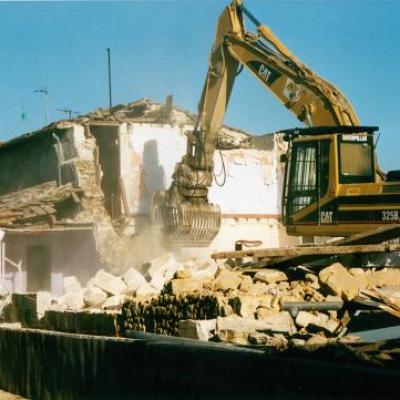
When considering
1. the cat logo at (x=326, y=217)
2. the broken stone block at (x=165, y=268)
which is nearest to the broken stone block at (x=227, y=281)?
the cat logo at (x=326, y=217)

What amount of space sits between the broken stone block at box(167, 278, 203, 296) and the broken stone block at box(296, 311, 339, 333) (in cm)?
208

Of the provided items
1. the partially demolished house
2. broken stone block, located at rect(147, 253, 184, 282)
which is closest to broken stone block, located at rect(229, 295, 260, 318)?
broken stone block, located at rect(147, 253, 184, 282)

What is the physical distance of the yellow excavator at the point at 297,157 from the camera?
12.2 m

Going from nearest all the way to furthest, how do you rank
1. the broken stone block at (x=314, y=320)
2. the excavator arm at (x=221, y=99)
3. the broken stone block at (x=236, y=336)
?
the broken stone block at (x=314, y=320), the broken stone block at (x=236, y=336), the excavator arm at (x=221, y=99)

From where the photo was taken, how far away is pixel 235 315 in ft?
28.5

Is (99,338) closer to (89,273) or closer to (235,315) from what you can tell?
(235,315)

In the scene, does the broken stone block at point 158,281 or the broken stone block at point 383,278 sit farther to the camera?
the broken stone block at point 158,281

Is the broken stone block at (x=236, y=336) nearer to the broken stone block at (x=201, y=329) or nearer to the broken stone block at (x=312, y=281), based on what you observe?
the broken stone block at (x=201, y=329)

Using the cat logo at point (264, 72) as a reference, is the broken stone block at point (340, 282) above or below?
below

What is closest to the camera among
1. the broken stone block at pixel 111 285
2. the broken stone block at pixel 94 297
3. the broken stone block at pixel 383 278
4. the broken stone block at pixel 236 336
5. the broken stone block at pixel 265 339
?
the broken stone block at pixel 265 339

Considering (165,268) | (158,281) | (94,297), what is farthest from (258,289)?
(165,268)

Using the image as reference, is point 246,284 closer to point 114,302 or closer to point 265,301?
point 265,301

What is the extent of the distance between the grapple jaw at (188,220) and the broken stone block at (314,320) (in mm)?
11851

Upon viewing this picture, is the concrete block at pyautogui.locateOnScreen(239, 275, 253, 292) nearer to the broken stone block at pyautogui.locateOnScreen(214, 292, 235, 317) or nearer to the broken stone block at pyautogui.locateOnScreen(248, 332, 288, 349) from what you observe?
the broken stone block at pyautogui.locateOnScreen(214, 292, 235, 317)
